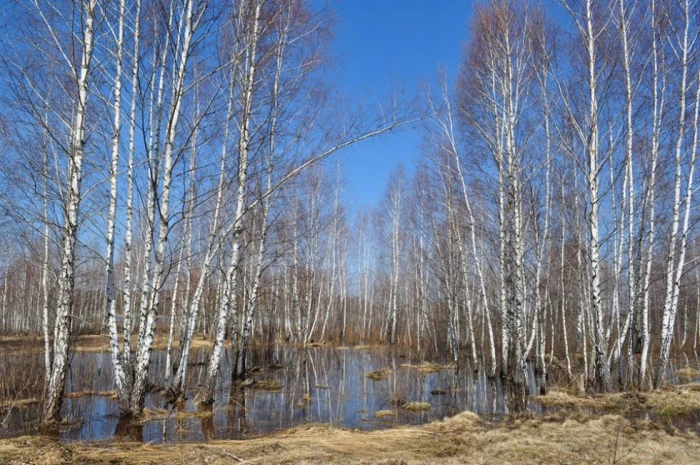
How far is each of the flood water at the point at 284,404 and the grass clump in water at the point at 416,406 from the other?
0.13 metres

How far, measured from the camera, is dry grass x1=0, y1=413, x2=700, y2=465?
454 centimetres

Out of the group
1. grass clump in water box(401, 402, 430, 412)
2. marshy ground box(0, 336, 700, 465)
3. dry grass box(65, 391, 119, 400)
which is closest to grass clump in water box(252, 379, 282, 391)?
marshy ground box(0, 336, 700, 465)

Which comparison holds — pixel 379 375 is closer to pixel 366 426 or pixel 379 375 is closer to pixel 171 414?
pixel 366 426

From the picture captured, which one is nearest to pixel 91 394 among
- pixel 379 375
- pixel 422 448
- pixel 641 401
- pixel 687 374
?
pixel 379 375

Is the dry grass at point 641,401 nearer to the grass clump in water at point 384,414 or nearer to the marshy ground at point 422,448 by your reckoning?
the marshy ground at point 422,448

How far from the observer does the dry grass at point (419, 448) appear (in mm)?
4535

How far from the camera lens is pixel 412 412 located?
8.81m

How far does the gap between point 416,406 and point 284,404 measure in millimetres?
2552

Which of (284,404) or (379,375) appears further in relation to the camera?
(379,375)

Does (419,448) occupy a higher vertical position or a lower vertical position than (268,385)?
higher

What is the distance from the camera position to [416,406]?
357 inches

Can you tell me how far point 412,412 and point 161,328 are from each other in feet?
84.5

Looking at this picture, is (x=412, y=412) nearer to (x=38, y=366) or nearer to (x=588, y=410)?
(x=588, y=410)

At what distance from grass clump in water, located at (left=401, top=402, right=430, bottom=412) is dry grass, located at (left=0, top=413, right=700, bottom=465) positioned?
270 centimetres
